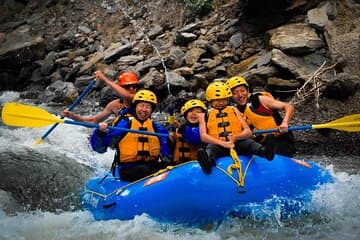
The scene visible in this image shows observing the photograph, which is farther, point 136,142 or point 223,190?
point 136,142

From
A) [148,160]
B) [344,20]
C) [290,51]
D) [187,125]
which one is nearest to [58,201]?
[148,160]

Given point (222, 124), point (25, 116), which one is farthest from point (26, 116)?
point (222, 124)

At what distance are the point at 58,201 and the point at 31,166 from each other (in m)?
1.40

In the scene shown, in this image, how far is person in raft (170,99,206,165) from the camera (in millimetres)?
4827

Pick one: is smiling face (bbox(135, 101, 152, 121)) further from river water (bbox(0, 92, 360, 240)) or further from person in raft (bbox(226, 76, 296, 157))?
river water (bbox(0, 92, 360, 240))

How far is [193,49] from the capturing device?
9773 millimetres

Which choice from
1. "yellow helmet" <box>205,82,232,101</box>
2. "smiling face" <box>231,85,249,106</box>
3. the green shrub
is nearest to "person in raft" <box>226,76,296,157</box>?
Result: "smiling face" <box>231,85,249,106</box>

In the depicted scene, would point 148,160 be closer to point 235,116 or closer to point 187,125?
point 187,125

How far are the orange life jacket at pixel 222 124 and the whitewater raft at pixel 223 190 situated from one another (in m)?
0.30

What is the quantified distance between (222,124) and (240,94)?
606 millimetres

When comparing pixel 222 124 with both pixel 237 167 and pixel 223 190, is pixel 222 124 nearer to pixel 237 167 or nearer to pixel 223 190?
pixel 237 167

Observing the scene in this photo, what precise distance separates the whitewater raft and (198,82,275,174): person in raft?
0.15 metres

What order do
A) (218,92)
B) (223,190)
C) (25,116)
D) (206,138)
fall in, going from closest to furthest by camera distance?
(223,190) < (206,138) < (218,92) < (25,116)

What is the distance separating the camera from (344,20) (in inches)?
332
